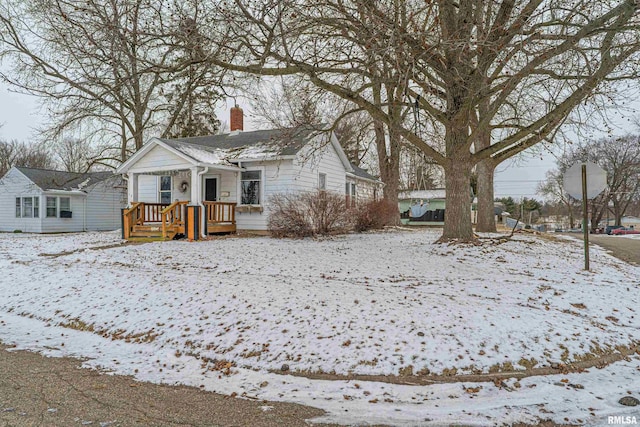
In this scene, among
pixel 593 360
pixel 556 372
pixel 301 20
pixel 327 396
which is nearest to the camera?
pixel 327 396

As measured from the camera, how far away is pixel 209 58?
7094 millimetres

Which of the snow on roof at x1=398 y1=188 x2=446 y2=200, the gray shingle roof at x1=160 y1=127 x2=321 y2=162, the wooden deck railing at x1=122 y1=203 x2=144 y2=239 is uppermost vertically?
the gray shingle roof at x1=160 y1=127 x2=321 y2=162

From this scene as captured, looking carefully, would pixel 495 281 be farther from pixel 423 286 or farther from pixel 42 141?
pixel 42 141

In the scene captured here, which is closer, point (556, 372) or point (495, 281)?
point (556, 372)

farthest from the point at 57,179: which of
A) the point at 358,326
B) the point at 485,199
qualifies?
the point at 358,326

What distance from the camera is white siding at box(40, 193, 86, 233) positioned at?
22.4 meters

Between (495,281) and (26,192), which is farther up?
(26,192)

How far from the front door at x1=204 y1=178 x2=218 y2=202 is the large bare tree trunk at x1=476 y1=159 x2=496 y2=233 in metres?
11.0

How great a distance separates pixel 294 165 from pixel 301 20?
824 cm

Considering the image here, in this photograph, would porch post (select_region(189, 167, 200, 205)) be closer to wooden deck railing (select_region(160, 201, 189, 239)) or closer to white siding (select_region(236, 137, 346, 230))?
wooden deck railing (select_region(160, 201, 189, 239))

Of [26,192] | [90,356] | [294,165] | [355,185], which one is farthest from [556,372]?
[26,192]

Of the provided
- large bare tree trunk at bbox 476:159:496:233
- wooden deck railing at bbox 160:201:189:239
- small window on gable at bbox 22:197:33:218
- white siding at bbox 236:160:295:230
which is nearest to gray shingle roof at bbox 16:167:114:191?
small window on gable at bbox 22:197:33:218

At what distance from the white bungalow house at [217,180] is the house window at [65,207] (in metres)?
9.34

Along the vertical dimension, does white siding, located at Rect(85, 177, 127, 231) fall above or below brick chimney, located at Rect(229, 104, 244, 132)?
below
